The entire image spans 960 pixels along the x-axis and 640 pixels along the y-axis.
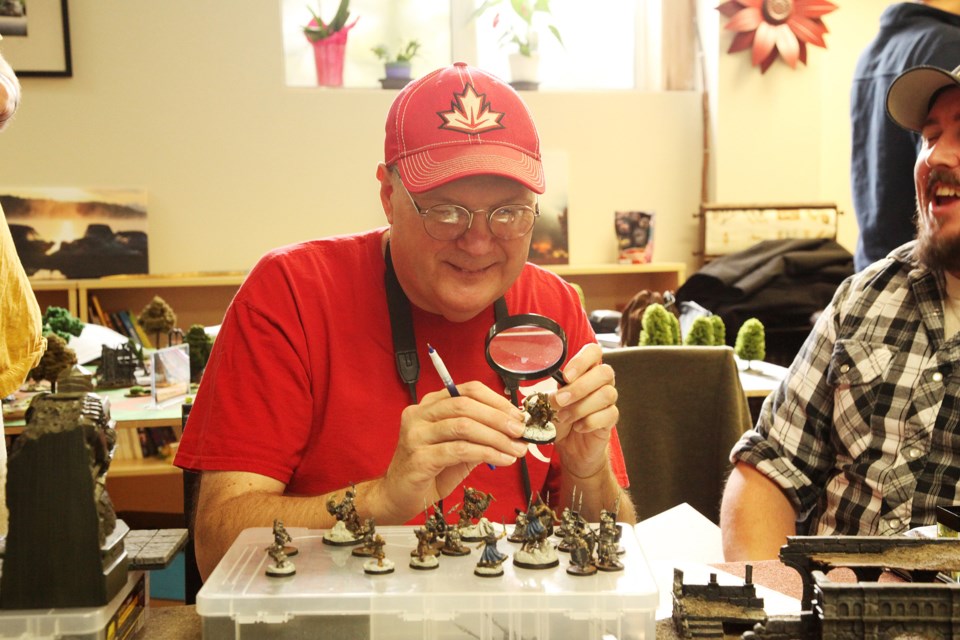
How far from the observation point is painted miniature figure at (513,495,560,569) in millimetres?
1080

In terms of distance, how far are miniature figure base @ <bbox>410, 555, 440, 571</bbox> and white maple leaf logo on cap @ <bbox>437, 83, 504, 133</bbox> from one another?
0.82 metres

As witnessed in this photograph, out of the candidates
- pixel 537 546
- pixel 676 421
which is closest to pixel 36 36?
pixel 676 421

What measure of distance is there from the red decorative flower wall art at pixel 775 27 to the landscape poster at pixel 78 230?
3.44m

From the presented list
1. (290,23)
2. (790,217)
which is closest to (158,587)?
(290,23)

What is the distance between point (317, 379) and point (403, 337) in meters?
0.17

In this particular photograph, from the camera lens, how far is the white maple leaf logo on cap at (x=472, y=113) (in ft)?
5.30

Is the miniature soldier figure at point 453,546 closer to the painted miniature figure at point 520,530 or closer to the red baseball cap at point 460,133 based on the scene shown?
the painted miniature figure at point 520,530

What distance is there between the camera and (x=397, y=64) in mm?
5125

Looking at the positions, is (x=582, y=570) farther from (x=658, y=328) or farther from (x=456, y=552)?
(x=658, y=328)

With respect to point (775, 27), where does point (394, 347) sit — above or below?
below

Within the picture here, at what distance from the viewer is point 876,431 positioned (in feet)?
6.22

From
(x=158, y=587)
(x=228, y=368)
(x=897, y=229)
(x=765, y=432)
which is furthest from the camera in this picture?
(x=158, y=587)

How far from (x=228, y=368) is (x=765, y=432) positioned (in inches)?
47.3

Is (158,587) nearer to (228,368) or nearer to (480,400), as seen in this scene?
(228,368)
